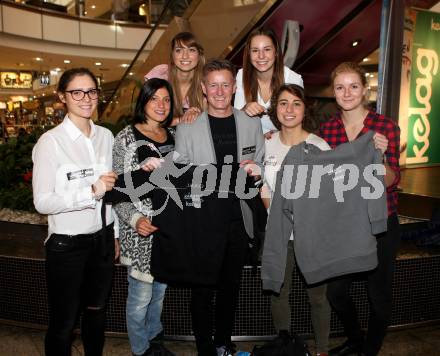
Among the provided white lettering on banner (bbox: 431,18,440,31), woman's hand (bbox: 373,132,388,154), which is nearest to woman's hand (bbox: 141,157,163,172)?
woman's hand (bbox: 373,132,388,154)

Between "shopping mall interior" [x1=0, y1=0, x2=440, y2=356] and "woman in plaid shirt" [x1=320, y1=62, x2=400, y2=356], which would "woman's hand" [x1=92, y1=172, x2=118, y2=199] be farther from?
"woman in plaid shirt" [x1=320, y1=62, x2=400, y2=356]

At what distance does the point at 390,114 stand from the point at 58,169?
4.46m

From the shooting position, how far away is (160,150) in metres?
2.44

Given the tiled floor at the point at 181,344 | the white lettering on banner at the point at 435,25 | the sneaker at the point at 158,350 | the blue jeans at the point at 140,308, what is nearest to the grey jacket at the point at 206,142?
the blue jeans at the point at 140,308

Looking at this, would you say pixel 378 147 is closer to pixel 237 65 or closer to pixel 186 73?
pixel 186 73

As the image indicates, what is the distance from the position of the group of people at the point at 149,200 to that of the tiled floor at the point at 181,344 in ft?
1.45

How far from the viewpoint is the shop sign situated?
19656 mm

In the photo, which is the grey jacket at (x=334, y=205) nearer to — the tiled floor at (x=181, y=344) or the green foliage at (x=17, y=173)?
the tiled floor at (x=181, y=344)

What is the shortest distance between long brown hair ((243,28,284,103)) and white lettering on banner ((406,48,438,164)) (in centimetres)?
635

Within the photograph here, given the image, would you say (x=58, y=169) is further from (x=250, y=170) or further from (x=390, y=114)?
(x=390, y=114)

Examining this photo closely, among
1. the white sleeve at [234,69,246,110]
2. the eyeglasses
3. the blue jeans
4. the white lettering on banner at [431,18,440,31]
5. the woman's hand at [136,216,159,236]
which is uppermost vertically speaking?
the white lettering on banner at [431,18,440,31]

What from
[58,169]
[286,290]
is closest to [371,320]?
[286,290]

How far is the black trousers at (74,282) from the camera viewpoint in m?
2.13

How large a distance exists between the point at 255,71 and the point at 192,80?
475mm
